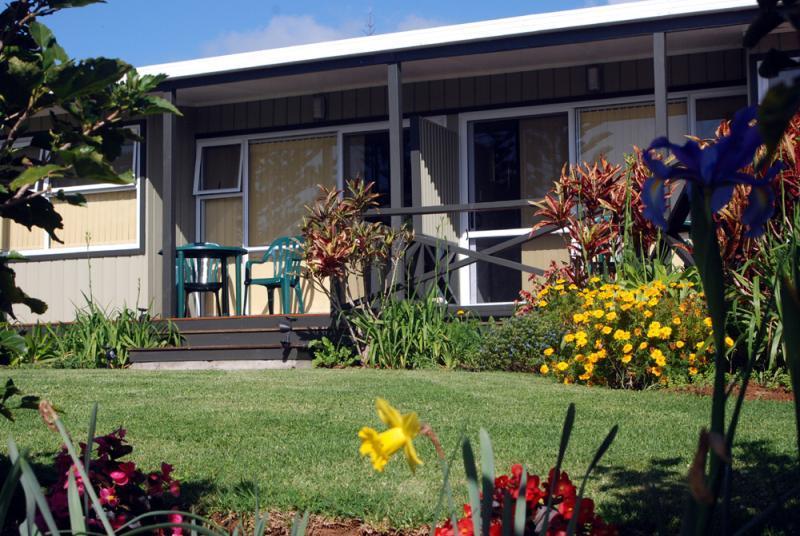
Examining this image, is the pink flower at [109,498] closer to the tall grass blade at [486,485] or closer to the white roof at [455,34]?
the tall grass blade at [486,485]

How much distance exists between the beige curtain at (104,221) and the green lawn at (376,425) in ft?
17.2

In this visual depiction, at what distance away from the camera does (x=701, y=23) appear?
888 cm

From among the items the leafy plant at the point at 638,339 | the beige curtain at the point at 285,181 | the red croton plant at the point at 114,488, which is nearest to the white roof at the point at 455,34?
the beige curtain at the point at 285,181

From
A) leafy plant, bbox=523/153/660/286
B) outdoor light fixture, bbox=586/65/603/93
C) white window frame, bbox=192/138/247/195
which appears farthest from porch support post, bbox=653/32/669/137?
white window frame, bbox=192/138/247/195

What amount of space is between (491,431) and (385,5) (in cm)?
3283

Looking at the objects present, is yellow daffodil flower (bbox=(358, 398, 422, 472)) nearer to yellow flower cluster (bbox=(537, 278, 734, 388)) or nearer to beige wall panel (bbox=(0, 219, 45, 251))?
yellow flower cluster (bbox=(537, 278, 734, 388))

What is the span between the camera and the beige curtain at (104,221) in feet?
40.3

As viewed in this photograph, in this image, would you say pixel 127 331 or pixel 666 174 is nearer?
pixel 666 174

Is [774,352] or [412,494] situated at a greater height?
[774,352]

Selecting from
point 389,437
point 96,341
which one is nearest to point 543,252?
point 96,341

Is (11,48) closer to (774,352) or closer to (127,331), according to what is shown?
(774,352)

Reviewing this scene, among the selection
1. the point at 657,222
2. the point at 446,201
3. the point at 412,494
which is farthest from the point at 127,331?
the point at 657,222

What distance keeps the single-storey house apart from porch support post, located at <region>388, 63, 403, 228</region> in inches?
0.7

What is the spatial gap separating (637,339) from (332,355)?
3.31 metres
